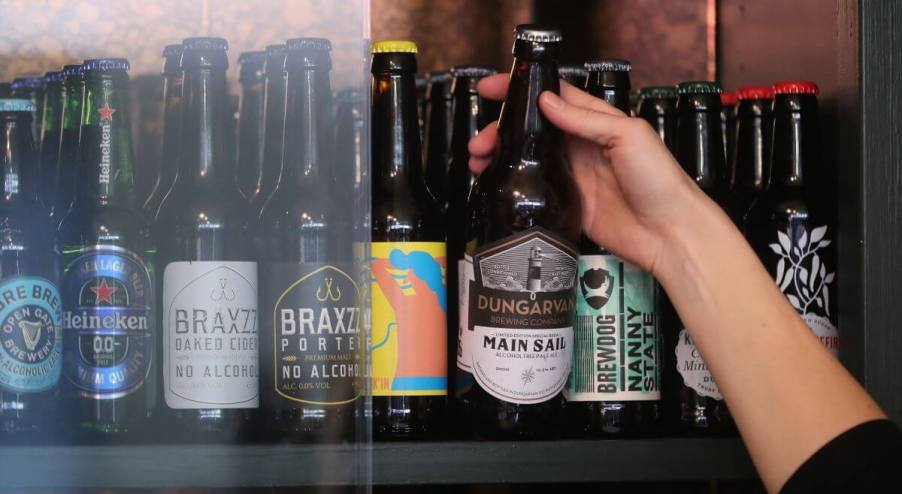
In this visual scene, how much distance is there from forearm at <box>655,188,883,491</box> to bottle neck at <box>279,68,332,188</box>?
14.6 inches

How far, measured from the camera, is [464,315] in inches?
37.2

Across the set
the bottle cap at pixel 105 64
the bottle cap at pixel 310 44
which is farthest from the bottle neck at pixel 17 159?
the bottle cap at pixel 310 44

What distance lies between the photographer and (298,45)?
755 millimetres

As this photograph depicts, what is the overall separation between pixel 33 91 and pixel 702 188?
0.70m

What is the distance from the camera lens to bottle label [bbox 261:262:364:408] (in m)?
0.76

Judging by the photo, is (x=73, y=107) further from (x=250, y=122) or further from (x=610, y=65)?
(x=610, y=65)

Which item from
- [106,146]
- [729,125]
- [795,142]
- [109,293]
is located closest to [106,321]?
[109,293]

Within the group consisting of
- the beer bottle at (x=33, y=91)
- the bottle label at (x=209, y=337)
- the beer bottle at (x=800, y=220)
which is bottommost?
the bottle label at (x=209, y=337)

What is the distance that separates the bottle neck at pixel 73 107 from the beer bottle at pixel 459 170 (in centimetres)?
38

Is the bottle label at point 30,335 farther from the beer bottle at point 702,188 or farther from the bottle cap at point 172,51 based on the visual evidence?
the beer bottle at point 702,188

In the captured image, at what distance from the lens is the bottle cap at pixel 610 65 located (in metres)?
1.06

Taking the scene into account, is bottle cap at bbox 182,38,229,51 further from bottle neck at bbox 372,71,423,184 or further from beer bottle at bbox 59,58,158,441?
bottle neck at bbox 372,71,423,184

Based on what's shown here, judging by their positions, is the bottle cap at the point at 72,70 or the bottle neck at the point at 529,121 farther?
the bottle neck at the point at 529,121

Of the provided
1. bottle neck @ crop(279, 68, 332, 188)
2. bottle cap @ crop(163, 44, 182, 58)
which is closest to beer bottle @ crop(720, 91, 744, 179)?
bottle neck @ crop(279, 68, 332, 188)
